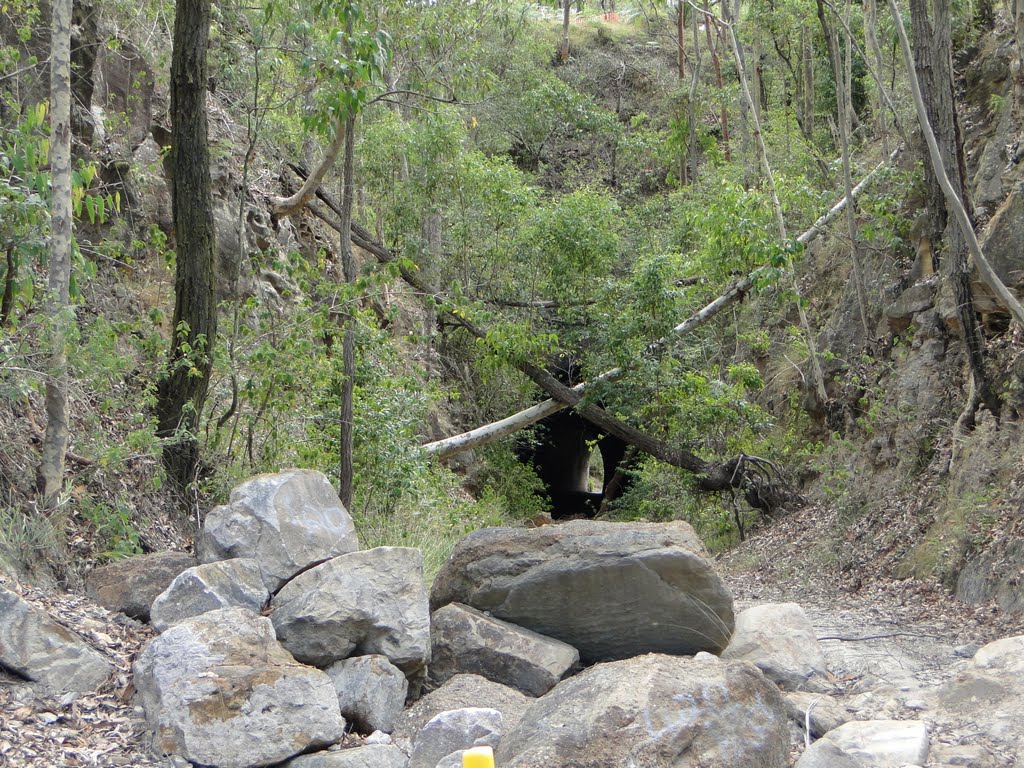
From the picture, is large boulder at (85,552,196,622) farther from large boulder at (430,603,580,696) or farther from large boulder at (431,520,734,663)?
large boulder at (431,520,734,663)

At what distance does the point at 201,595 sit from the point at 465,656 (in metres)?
1.79

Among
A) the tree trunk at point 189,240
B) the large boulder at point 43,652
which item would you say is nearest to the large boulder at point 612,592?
the large boulder at point 43,652

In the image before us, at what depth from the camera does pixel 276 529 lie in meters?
6.37

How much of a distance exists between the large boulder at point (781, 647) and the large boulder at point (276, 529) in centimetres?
285

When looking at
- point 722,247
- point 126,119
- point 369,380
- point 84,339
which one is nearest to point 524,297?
point 722,247

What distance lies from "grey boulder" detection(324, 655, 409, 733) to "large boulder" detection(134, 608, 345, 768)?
35 centimetres

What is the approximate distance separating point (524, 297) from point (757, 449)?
4445 millimetres

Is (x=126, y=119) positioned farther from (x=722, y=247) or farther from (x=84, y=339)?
(x=722, y=247)

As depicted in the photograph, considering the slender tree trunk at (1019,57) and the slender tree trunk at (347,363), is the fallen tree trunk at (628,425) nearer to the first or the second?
the slender tree trunk at (1019,57)

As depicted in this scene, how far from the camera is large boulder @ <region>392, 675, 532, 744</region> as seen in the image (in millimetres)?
5602

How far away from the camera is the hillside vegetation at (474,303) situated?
7523 millimetres

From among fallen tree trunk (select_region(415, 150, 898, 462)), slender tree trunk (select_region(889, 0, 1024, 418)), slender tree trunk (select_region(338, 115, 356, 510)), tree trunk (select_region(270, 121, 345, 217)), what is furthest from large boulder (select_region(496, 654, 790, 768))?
fallen tree trunk (select_region(415, 150, 898, 462))

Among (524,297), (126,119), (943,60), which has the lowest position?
(524,297)

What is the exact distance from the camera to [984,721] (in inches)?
200
